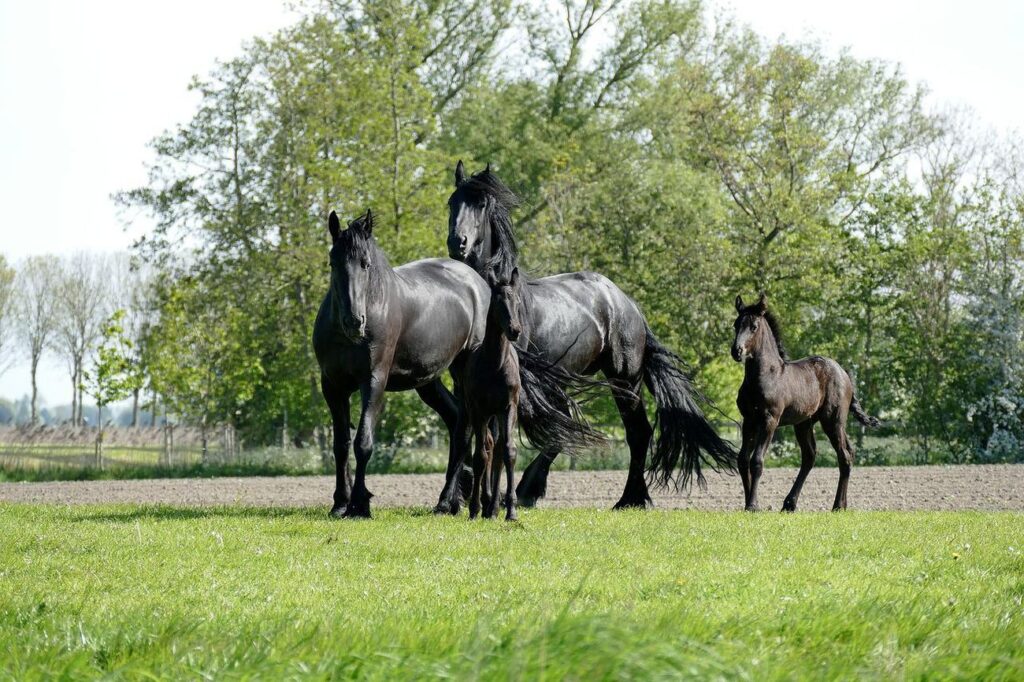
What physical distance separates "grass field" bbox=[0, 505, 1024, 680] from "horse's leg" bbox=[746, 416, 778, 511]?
1.70m

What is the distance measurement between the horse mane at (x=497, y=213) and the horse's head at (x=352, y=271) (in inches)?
67.1

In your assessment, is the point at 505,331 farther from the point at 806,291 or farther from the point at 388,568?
the point at 806,291

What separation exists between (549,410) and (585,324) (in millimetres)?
1447

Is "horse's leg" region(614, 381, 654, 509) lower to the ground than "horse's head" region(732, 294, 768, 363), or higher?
lower

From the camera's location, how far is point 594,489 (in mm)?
16266

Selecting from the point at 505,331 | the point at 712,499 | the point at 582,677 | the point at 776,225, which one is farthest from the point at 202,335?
the point at 582,677

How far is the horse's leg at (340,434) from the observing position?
1073 cm

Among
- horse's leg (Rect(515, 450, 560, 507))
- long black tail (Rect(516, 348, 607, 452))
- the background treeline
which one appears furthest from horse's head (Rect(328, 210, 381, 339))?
the background treeline

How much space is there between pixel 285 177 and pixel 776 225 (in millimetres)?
12283

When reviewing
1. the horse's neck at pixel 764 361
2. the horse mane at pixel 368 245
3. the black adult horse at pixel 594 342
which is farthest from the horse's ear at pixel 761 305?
the horse mane at pixel 368 245

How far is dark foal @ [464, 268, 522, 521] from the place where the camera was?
10219 millimetres

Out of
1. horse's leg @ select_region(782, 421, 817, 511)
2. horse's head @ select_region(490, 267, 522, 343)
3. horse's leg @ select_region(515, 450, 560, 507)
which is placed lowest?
horse's leg @ select_region(515, 450, 560, 507)

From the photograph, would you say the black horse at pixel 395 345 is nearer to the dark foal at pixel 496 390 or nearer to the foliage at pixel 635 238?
the dark foal at pixel 496 390

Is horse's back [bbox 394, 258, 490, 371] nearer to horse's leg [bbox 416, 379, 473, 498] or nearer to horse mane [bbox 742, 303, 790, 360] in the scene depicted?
horse's leg [bbox 416, 379, 473, 498]
